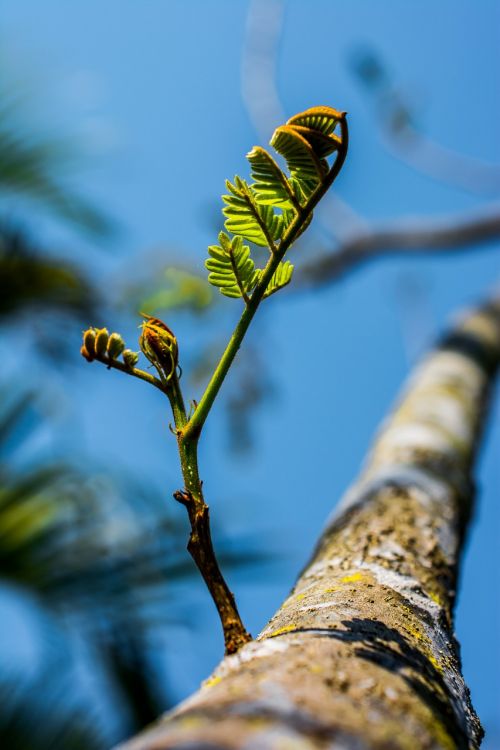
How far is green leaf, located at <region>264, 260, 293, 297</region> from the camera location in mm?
661

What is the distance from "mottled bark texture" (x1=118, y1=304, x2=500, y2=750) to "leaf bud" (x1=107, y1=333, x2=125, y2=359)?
27 centimetres

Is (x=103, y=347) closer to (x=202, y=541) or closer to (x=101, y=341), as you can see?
(x=101, y=341)

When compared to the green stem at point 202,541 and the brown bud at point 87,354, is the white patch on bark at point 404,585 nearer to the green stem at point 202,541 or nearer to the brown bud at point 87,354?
the green stem at point 202,541

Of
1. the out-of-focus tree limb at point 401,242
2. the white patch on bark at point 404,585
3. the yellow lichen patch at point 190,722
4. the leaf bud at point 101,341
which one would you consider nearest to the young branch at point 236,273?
the leaf bud at point 101,341

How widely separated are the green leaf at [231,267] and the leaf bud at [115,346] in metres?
0.10

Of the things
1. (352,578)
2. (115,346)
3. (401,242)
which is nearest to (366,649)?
(352,578)

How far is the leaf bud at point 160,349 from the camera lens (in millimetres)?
616

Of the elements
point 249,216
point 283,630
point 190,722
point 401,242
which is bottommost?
point 190,722

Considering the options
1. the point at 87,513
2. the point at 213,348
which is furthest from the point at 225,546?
the point at 213,348

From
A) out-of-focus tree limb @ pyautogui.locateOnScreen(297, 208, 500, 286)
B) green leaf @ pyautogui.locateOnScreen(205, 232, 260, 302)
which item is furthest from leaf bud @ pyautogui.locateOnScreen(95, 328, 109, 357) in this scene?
out-of-focus tree limb @ pyautogui.locateOnScreen(297, 208, 500, 286)

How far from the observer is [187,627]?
185 cm

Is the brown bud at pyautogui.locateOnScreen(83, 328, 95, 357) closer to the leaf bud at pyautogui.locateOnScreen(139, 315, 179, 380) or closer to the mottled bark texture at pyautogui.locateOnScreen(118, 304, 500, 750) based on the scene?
the leaf bud at pyautogui.locateOnScreen(139, 315, 179, 380)

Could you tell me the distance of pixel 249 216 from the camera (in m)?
0.64

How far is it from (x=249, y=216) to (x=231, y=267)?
0.16 ft
